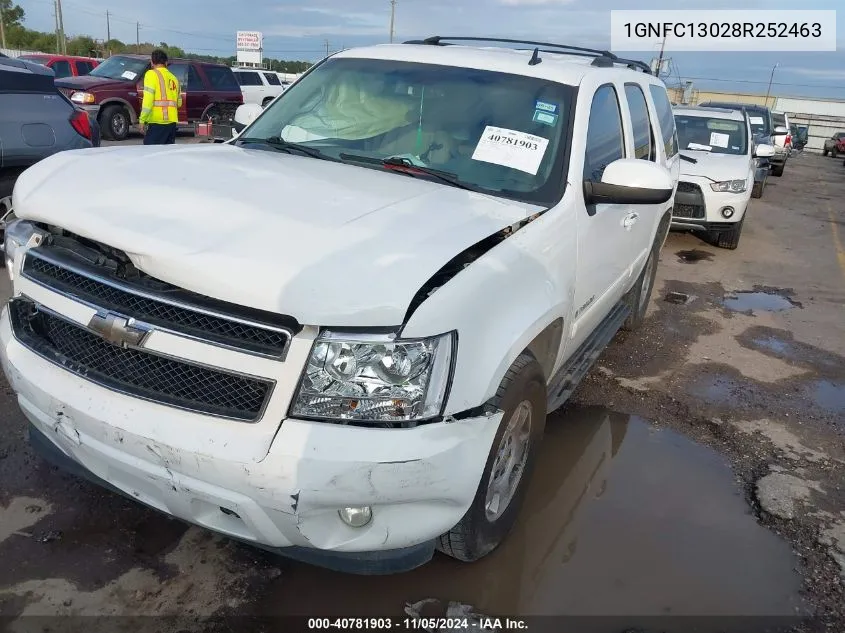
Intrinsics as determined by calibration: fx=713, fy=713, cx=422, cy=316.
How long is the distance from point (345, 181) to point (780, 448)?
295 centimetres

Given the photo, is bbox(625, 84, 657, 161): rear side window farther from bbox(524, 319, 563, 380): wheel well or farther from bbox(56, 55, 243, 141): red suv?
bbox(56, 55, 243, 141): red suv

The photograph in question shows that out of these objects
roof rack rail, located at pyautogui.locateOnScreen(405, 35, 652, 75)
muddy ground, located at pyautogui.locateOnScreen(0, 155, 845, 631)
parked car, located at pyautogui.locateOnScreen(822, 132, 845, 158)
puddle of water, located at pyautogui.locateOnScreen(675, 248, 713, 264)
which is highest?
roof rack rail, located at pyautogui.locateOnScreen(405, 35, 652, 75)

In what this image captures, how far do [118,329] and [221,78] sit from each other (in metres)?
16.0

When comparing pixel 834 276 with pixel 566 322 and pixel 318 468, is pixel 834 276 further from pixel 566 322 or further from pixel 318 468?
pixel 318 468

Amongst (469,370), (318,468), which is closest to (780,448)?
(469,370)

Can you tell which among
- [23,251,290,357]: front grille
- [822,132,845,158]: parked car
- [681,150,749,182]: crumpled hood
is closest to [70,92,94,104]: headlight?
[681,150,749,182]: crumpled hood

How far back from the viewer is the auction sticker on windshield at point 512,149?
124 inches

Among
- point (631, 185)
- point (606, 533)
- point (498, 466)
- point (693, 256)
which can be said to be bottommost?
point (693, 256)

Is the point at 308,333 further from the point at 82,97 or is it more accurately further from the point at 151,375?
the point at 82,97

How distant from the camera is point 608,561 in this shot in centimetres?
294

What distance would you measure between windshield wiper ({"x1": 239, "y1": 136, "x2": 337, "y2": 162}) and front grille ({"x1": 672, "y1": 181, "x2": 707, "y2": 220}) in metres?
6.76

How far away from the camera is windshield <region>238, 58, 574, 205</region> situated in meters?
3.16

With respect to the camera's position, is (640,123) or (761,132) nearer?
(640,123)

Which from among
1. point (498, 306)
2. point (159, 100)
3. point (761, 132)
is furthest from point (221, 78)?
point (498, 306)
